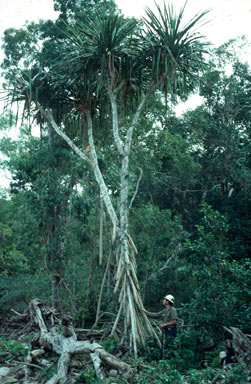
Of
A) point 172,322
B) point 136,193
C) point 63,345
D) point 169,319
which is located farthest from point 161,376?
point 136,193

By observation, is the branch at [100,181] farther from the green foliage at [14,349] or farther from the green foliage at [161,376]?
the green foliage at [161,376]

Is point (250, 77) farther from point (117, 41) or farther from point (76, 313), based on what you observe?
point (76, 313)

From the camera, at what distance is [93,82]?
902 centimetres

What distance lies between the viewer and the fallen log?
225 inches

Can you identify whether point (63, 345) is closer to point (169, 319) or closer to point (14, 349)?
point (14, 349)

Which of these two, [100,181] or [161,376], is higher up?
→ [100,181]

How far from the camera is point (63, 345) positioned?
6.41 metres

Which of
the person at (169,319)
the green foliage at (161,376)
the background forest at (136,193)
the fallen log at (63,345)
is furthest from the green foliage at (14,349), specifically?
the green foliage at (161,376)

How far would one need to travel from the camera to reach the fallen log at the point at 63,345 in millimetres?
5707

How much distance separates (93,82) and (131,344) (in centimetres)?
485

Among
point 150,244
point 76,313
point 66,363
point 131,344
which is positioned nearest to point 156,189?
point 150,244

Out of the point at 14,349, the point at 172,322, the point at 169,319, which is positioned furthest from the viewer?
the point at 14,349

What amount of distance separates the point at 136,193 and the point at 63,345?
521cm

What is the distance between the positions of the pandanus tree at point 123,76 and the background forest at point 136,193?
5 centimetres
